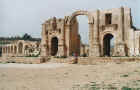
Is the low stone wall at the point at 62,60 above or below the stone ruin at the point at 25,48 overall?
below

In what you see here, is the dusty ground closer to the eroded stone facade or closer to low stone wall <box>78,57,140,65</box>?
low stone wall <box>78,57,140,65</box>

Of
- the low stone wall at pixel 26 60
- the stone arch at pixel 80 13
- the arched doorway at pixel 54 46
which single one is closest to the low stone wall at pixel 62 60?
the low stone wall at pixel 26 60

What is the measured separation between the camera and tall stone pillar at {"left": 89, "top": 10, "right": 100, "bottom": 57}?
23156 millimetres

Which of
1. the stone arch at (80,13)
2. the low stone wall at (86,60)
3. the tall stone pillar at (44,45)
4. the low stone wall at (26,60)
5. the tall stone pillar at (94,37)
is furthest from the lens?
the tall stone pillar at (44,45)

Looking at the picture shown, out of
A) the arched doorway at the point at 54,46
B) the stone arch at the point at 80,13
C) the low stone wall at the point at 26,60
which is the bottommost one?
the low stone wall at the point at 26,60

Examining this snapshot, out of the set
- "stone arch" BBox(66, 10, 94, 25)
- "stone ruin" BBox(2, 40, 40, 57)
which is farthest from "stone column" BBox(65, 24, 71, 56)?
"stone ruin" BBox(2, 40, 40, 57)

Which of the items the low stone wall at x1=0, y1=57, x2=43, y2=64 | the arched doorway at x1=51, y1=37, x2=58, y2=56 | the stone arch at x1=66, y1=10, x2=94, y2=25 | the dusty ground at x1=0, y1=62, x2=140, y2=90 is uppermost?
the stone arch at x1=66, y1=10, x2=94, y2=25

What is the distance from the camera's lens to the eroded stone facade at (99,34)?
71.9 ft

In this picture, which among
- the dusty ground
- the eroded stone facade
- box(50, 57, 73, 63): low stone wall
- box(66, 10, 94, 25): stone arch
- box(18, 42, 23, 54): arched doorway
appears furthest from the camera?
box(18, 42, 23, 54): arched doorway

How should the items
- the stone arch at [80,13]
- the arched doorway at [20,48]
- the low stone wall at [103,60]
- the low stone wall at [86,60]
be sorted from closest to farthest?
the low stone wall at [103,60]
the low stone wall at [86,60]
the stone arch at [80,13]
the arched doorway at [20,48]

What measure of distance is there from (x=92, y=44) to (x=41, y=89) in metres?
17.3

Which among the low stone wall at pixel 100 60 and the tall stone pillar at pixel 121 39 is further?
the tall stone pillar at pixel 121 39

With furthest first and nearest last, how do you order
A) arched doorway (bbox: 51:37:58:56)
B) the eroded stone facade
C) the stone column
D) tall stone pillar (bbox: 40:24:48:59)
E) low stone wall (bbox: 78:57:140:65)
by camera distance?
arched doorway (bbox: 51:37:58:56) < tall stone pillar (bbox: 40:24:48:59) < the stone column < the eroded stone facade < low stone wall (bbox: 78:57:140:65)

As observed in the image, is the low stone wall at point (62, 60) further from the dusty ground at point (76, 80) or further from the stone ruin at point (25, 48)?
the stone ruin at point (25, 48)
